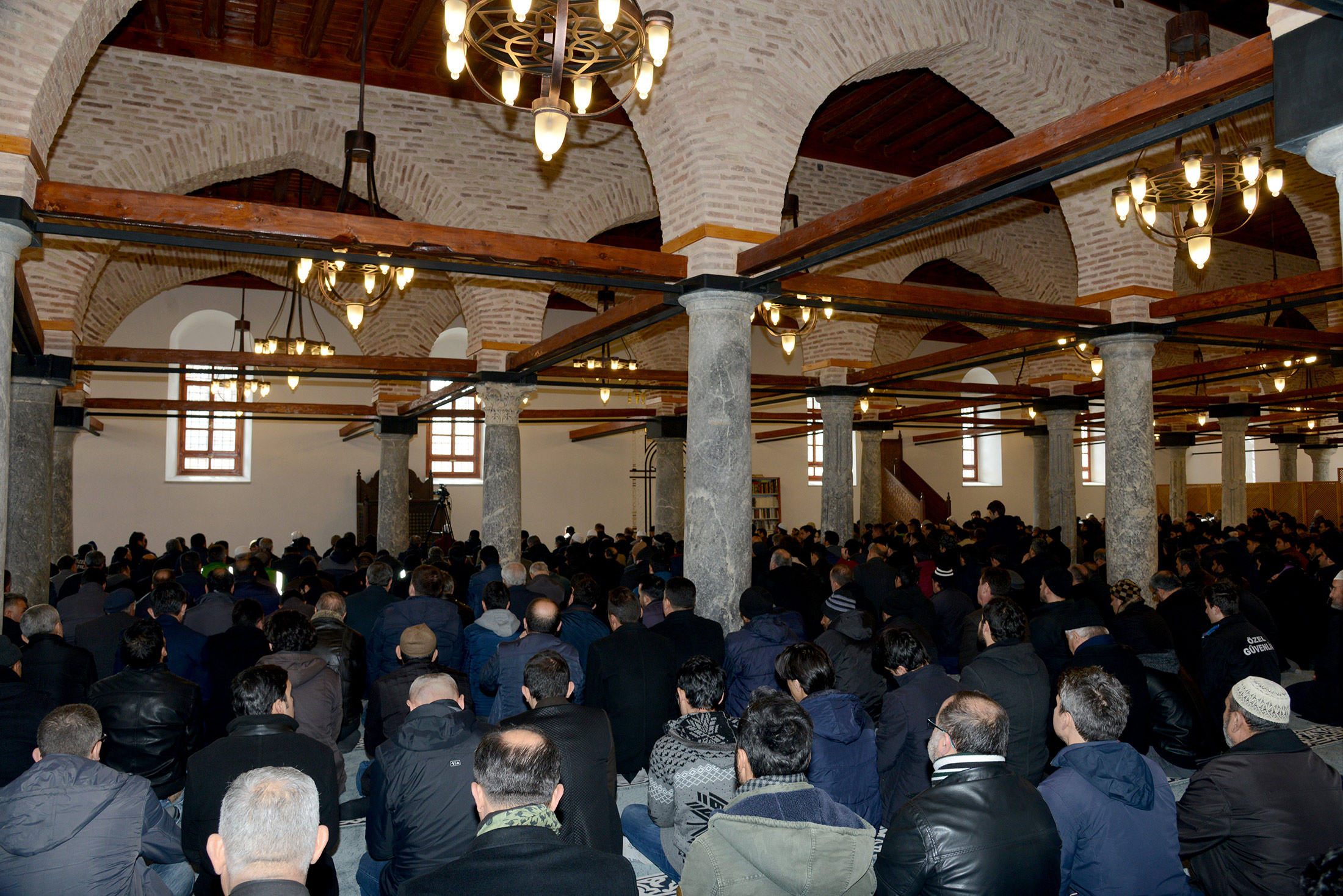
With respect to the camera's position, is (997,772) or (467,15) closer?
(997,772)

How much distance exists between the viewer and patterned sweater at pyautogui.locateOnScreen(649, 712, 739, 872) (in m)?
3.13

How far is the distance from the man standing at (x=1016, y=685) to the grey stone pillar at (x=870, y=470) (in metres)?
12.1

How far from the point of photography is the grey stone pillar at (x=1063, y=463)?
1315 centimetres

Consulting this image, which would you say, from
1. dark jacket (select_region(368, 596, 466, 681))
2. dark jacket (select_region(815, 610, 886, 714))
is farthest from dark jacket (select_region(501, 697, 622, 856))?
dark jacket (select_region(368, 596, 466, 681))

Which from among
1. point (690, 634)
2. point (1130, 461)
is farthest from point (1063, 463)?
point (690, 634)

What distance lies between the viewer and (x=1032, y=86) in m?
8.64

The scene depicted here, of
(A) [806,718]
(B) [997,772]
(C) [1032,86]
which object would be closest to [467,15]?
(A) [806,718]

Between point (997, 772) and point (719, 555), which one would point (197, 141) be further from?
point (997, 772)

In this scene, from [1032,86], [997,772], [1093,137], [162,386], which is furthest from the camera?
[162,386]

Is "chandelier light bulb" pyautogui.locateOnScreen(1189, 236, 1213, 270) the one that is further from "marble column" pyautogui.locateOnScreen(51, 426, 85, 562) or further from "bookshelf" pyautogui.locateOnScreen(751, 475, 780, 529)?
"bookshelf" pyautogui.locateOnScreen(751, 475, 780, 529)

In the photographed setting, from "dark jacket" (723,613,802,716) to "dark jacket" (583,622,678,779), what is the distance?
0.52m

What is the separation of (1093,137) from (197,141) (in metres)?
9.13

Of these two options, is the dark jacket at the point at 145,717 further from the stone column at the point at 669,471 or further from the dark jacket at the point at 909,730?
the stone column at the point at 669,471

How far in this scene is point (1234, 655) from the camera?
522cm
